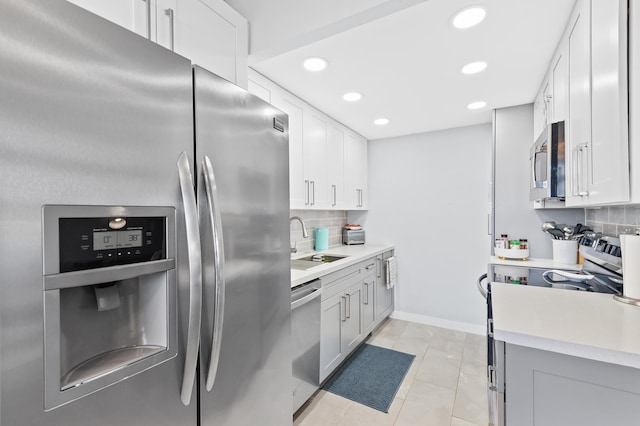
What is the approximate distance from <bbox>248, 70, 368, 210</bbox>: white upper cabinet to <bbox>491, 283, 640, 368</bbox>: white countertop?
1.57m

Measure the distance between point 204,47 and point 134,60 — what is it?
662 millimetres

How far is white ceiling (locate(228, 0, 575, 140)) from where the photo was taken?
135cm

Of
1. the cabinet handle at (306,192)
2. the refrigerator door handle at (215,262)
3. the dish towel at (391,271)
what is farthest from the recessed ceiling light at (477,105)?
the refrigerator door handle at (215,262)

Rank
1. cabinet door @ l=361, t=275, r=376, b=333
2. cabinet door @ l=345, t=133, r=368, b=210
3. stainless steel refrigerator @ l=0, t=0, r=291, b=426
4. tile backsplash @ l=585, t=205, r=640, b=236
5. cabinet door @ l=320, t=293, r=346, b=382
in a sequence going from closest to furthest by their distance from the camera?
stainless steel refrigerator @ l=0, t=0, r=291, b=426, tile backsplash @ l=585, t=205, r=640, b=236, cabinet door @ l=320, t=293, r=346, b=382, cabinet door @ l=361, t=275, r=376, b=333, cabinet door @ l=345, t=133, r=368, b=210

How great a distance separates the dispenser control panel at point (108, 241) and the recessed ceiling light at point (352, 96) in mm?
1959

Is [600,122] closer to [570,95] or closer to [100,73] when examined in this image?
[570,95]

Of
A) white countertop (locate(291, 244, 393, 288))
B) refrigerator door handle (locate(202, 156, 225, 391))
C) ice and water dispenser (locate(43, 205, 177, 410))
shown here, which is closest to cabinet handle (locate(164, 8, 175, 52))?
refrigerator door handle (locate(202, 156, 225, 391))

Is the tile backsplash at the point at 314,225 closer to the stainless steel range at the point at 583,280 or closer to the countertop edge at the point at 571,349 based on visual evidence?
the stainless steel range at the point at 583,280

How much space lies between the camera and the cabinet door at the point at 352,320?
243cm

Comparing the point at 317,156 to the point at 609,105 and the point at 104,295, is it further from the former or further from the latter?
the point at 104,295

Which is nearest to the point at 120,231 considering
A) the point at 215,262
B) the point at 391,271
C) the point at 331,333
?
the point at 215,262

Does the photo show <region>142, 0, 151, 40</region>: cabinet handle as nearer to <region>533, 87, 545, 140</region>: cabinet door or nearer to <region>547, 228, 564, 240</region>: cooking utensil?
<region>533, 87, 545, 140</region>: cabinet door

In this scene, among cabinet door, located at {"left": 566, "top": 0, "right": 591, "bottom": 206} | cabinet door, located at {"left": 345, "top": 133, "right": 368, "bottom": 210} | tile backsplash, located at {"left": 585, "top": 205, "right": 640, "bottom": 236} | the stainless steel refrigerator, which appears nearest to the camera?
the stainless steel refrigerator

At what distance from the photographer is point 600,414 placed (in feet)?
2.64
